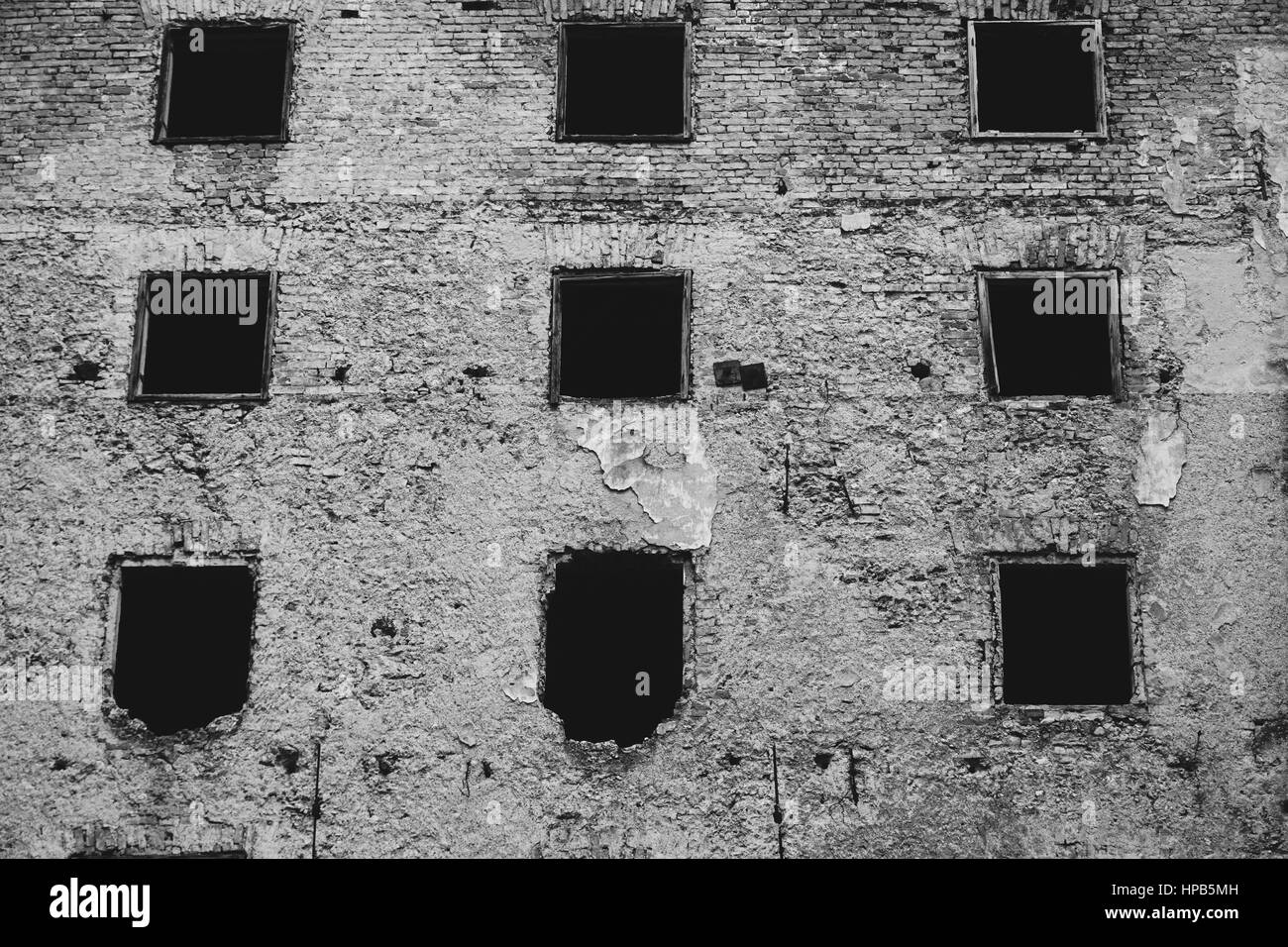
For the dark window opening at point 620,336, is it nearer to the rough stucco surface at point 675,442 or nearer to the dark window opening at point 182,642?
the rough stucco surface at point 675,442

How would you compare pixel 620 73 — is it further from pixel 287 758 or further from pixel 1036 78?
pixel 287 758

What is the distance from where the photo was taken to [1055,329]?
789 cm

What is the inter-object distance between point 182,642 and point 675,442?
3.69 m

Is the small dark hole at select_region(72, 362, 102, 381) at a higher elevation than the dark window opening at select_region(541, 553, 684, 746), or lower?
higher

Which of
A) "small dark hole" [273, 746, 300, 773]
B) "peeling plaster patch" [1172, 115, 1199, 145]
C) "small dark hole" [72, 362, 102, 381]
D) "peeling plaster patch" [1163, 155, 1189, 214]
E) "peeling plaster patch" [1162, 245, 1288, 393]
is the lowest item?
"small dark hole" [273, 746, 300, 773]

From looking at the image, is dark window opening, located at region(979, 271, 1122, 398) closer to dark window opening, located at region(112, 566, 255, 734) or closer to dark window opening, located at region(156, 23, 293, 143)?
dark window opening, located at region(156, 23, 293, 143)

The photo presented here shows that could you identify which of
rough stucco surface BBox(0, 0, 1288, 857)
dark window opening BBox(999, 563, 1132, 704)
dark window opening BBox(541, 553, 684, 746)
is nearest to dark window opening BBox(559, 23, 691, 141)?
rough stucco surface BBox(0, 0, 1288, 857)

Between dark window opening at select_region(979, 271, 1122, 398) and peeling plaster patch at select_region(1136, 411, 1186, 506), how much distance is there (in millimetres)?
356

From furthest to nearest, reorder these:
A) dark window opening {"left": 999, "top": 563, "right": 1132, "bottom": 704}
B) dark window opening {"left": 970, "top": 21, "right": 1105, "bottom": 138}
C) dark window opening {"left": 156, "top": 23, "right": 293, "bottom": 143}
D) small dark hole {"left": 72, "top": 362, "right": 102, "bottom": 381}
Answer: dark window opening {"left": 156, "top": 23, "right": 293, "bottom": 143}, dark window opening {"left": 970, "top": 21, "right": 1105, "bottom": 138}, small dark hole {"left": 72, "top": 362, "right": 102, "bottom": 381}, dark window opening {"left": 999, "top": 563, "right": 1132, "bottom": 704}

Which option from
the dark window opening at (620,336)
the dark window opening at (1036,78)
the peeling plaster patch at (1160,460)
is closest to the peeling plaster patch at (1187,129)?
the dark window opening at (1036,78)

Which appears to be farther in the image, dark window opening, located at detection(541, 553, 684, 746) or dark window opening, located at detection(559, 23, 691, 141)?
dark window opening, located at detection(559, 23, 691, 141)

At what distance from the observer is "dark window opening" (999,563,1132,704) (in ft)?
23.9

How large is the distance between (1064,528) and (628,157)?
3843mm
